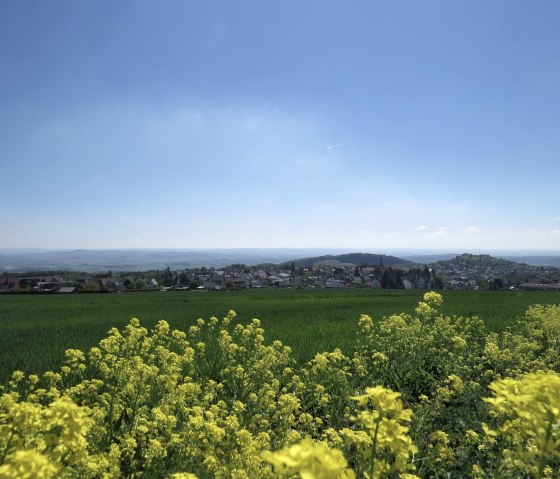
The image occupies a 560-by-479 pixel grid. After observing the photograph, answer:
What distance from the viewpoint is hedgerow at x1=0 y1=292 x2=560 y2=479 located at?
2129 mm

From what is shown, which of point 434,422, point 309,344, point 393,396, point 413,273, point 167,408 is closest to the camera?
point 393,396

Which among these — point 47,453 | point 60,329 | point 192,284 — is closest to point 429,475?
point 47,453

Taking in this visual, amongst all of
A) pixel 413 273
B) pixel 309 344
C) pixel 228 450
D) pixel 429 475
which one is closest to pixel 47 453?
pixel 228 450

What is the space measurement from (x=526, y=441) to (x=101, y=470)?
4.51 metres

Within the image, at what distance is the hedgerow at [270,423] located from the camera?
2.13 m

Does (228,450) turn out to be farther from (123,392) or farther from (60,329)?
(60,329)

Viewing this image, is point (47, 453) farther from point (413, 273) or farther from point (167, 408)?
point (413, 273)

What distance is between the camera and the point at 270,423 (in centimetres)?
548

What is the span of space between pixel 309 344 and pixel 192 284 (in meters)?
86.3

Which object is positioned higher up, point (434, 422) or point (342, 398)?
point (342, 398)

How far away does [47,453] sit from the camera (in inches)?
99.6

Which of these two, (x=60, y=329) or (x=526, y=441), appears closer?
(x=526, y=441)

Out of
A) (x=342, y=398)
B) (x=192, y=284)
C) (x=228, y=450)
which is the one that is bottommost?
(x=192, y=284)

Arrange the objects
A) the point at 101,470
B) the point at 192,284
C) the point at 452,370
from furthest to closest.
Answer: the point at 192,284
the point at 452,370
the point at 101,470
